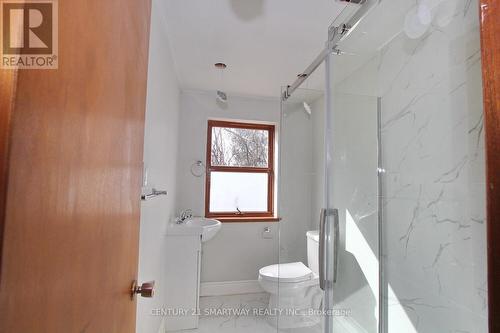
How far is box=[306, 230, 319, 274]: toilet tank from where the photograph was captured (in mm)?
2268

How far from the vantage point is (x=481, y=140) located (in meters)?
1.07

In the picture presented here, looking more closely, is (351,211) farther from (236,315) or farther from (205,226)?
(236,315)

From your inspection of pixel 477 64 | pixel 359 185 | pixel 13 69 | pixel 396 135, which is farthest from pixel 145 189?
pixel 477 64

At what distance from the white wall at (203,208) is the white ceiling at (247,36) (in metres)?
0.40

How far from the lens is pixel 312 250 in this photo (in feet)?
7.58

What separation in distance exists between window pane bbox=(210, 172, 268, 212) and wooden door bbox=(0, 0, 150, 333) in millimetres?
2521

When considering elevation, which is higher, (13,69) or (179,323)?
(13,69)

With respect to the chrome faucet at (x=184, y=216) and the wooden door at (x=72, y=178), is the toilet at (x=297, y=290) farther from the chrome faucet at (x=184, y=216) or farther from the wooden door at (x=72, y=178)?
the wooden door at (x=72, y=178)

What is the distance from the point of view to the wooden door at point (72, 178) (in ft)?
1.02

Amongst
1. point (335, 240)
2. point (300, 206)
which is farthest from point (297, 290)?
point (335, 240)

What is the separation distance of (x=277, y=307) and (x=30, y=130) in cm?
248

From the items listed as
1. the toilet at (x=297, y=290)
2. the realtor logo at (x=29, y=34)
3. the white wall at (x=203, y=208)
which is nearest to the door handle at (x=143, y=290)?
the realtor logo at (x=29, y=34)

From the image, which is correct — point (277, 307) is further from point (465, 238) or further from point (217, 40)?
point (217, 40)

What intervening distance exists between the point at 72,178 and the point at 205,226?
7.01 ft
